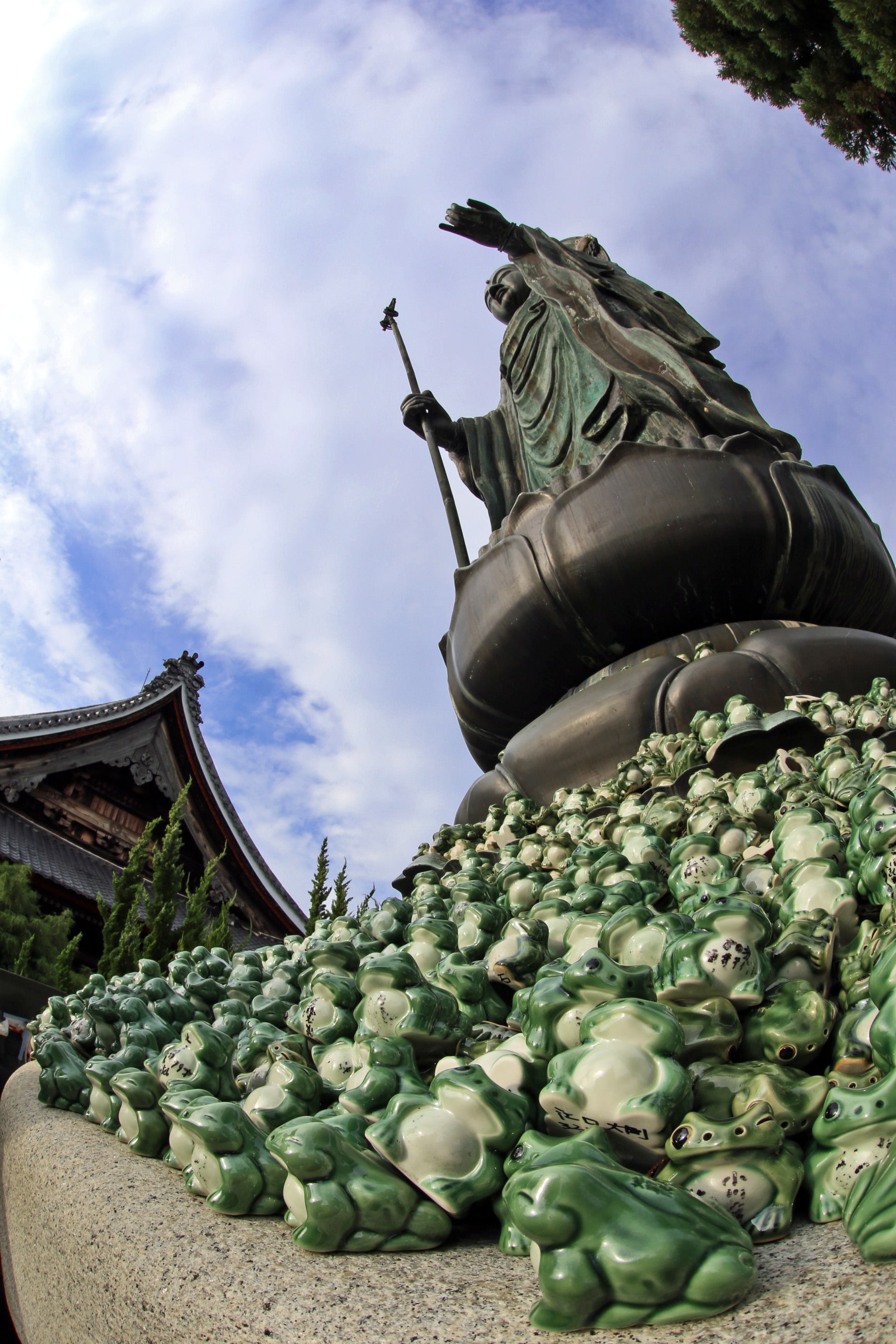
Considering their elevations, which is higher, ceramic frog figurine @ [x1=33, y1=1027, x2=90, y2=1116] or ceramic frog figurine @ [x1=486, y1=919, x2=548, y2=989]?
ceramic frog figurine @ [x1=486, y1=919, x2=548, y2=989]

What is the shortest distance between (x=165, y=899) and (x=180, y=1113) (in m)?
5.99

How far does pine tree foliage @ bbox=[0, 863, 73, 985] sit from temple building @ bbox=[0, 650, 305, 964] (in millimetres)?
1196

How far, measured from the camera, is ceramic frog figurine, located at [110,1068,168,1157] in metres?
1.15

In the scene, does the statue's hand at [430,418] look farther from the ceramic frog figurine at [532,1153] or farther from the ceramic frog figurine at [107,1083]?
the ceramic frog figurine at [532,1153]

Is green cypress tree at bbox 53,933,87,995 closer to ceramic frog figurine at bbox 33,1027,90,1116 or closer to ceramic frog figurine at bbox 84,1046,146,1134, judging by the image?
ceramic frog figurine at bbox 33,1027,90,1116

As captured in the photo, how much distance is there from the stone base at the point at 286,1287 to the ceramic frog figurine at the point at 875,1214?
1 cm

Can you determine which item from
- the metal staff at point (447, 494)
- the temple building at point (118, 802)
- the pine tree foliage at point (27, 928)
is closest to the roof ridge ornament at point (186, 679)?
the temple building at point (118, 802)

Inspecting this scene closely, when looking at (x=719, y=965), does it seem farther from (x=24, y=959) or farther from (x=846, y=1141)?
(x=24, y=959)

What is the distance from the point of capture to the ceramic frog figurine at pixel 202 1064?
114 centimetres

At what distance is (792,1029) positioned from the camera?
0.91 metres

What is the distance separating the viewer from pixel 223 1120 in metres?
0.91

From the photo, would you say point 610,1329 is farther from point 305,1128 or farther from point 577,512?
point 577,512

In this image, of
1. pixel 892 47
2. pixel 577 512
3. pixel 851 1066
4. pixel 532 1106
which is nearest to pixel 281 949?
pixel 532 1106

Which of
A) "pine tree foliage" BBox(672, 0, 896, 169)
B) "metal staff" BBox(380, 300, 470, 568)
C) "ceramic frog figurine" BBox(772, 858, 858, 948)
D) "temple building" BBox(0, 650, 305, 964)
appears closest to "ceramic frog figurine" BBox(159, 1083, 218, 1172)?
"ceramic frog figurine" BBox(772, 858, 858, 948)
